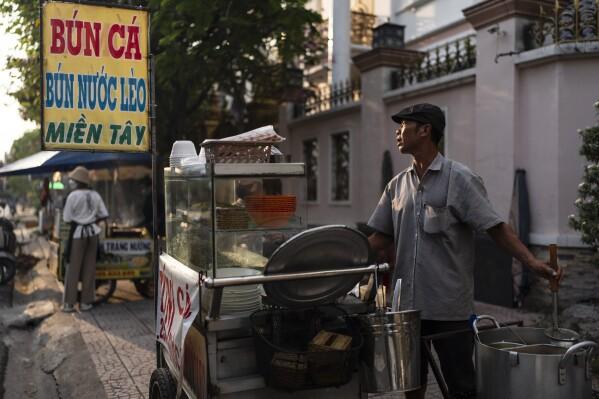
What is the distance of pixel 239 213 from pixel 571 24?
20.2 ft

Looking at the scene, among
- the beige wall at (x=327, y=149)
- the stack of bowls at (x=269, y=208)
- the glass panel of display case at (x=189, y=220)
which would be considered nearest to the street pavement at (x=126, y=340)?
the glass panel of display case at (x=189, y=220)

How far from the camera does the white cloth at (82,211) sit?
25.3ft

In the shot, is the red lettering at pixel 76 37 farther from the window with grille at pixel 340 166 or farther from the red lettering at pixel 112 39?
the window with grille at pixel 340 166

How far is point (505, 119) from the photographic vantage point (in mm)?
7898

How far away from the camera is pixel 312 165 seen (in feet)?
46.0

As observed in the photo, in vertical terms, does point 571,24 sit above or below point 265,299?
above

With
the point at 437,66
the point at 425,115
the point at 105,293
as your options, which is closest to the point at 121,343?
the point at 105,293

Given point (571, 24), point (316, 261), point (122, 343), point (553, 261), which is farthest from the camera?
point (571, 24)

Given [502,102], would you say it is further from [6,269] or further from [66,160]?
[6,269]

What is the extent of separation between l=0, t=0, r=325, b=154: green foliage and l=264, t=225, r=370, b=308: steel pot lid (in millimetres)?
5999

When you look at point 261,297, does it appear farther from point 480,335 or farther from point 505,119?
point 505,119

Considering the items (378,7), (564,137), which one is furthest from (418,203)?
(378,7)

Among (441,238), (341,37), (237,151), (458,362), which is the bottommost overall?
(458,362)

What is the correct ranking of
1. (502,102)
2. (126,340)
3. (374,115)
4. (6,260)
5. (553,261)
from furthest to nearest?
(374,115) < (6,260) < (502,102) < (126,340) < (553,261)
